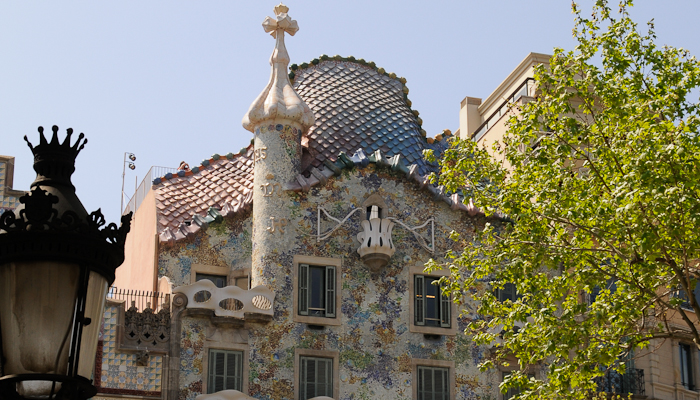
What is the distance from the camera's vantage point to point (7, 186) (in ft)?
74.0

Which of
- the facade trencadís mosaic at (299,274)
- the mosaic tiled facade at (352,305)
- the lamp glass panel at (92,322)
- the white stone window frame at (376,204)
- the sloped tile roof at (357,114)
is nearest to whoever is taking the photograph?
the lamp glass panel at (92,322)

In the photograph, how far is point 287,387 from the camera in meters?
23.3

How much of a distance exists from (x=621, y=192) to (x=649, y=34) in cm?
387

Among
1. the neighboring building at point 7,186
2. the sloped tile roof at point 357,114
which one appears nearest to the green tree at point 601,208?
the sloped tile roof at point 357,114

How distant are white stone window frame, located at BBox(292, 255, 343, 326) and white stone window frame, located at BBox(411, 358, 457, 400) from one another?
188 centimetres

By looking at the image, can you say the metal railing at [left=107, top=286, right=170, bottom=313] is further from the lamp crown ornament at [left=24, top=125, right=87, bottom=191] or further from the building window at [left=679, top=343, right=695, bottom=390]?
the lamp crown ornament at [left=24, top=125, right=87, bottom=191]

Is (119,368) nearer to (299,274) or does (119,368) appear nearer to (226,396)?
(226,396)

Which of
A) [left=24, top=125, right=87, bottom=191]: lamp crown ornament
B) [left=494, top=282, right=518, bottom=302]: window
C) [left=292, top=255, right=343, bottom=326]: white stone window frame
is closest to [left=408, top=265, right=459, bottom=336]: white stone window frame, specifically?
[left=494, top=282, right=518, bottom=302]: window

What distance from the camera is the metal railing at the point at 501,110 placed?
100 ft

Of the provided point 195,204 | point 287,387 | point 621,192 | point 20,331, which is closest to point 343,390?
point 287,387

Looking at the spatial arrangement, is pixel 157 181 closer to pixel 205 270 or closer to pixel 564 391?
pixel 205 270

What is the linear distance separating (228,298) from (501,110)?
11462 millimetres

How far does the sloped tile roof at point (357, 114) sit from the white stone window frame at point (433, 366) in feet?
15.5

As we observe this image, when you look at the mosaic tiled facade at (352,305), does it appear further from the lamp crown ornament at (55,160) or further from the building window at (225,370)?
the lamp crown ornament at (55,160)
